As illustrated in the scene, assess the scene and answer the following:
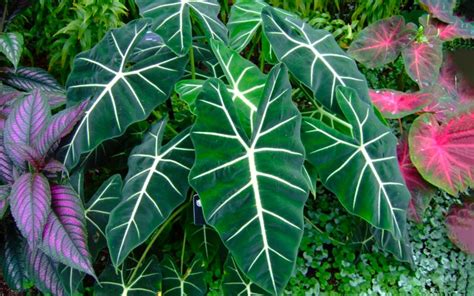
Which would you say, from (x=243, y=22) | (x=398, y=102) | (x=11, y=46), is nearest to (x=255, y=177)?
(x=243, y=22)

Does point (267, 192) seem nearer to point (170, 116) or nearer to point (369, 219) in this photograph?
point (369, 219)

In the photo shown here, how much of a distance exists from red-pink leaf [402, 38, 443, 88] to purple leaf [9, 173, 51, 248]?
180 centimetres

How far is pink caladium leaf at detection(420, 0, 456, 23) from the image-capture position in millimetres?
2877

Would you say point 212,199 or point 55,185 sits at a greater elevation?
point 212,199

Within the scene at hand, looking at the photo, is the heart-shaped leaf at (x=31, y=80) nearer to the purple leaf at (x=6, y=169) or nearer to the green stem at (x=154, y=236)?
the purple leaf at (x=6, y=169)

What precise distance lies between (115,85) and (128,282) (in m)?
0.72

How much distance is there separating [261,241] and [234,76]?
619mm

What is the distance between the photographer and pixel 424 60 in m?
2.66

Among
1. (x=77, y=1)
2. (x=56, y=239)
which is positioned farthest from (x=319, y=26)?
(x=56, y=239)

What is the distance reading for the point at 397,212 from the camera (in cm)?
176

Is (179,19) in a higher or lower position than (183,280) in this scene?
higher

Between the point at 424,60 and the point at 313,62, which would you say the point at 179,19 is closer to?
the point at 313,62

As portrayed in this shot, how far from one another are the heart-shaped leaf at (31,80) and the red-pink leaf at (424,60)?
1.70 meters

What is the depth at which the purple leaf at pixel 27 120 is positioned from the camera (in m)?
1.87
